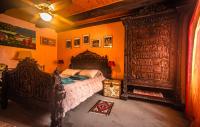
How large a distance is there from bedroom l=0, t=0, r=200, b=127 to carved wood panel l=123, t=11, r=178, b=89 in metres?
0.02

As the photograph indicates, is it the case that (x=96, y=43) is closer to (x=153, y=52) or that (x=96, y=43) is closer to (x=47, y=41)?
(x=153, y=52)

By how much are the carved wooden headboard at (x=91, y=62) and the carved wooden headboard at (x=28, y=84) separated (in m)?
2.40

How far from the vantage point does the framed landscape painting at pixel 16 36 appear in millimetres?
3414

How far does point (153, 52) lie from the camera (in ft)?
9.41

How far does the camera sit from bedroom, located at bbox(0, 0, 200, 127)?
214cm

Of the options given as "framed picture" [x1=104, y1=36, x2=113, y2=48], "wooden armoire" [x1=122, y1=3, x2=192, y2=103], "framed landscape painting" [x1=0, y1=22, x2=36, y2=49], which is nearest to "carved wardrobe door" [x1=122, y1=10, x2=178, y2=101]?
"wooden armoire" [x1=122, y1=3, x2=192, y2=103]

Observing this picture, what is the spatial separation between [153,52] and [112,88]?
5.27 ft

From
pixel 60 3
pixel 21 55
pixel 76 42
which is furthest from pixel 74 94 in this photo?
pixel 76 42

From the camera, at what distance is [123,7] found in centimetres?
281

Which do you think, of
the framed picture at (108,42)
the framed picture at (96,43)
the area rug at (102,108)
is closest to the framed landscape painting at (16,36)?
the framed picture at (96,43)

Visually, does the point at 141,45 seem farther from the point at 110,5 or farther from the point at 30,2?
the point at 30,2

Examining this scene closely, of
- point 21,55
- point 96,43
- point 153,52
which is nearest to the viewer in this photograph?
point 153,52

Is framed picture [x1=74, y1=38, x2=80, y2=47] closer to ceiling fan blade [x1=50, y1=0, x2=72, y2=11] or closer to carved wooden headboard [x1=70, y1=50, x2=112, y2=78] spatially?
carved wooden headboard [x1=70, y1=50, x2=112, y2=78]

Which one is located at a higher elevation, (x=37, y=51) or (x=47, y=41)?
(x=47, y=41)
